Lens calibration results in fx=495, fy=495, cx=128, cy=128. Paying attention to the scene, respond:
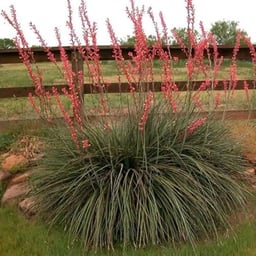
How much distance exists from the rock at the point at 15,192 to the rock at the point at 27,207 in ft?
0.58

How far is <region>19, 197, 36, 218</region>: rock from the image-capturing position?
4.32 metres

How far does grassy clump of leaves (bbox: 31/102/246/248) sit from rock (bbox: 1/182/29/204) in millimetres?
377

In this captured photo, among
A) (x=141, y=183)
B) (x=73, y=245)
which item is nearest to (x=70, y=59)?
(x=141, y=183)

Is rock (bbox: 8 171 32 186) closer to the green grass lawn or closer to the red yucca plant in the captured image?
the red yucca plant

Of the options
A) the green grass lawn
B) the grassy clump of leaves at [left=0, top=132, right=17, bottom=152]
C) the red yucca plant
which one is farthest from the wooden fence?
the green grass lawn

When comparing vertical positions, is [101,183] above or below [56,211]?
→ above

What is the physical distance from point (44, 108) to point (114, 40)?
0.91 meters

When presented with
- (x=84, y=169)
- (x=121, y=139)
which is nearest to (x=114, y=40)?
(x=121, y=139)

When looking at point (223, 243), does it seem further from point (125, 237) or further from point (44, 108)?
point (44, 108)

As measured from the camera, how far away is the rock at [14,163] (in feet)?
16.9

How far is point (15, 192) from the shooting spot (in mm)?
4773

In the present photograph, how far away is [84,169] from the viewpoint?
4.05 m

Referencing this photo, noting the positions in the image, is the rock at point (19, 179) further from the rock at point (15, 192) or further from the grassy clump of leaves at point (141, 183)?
the grassy clump of leaves at point (141, 183)

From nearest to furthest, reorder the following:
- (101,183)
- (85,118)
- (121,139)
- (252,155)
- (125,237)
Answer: (125,237)
(101,183)
(121,139)
(85,118)
(252,155)
